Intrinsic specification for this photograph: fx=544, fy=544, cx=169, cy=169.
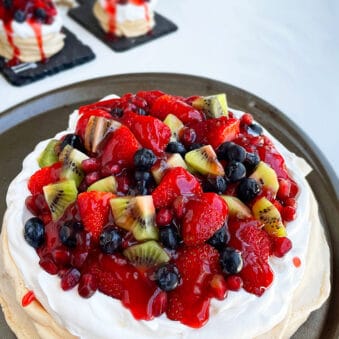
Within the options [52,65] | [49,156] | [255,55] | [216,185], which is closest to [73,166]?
[49,156]

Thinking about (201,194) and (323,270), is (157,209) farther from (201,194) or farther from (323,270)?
(323,270)

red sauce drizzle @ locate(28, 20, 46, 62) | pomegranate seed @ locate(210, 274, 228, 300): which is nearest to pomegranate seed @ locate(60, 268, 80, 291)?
pomegranate seed @ locate(210, 274, 228, 300)

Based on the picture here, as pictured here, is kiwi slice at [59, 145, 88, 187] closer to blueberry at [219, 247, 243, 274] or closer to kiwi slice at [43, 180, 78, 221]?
kiwi slice at [43, 180, 78, 221]

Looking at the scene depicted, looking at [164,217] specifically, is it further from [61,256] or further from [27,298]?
[27,298]

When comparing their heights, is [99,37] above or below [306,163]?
below

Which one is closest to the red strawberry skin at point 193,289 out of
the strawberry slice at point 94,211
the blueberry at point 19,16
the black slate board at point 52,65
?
the strawberry slice at point 94,211

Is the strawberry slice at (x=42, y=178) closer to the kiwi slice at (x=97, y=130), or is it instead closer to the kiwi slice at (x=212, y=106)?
the kiwi slice at (x=97, y=130)

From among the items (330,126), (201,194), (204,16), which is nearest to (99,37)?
(204,16)
